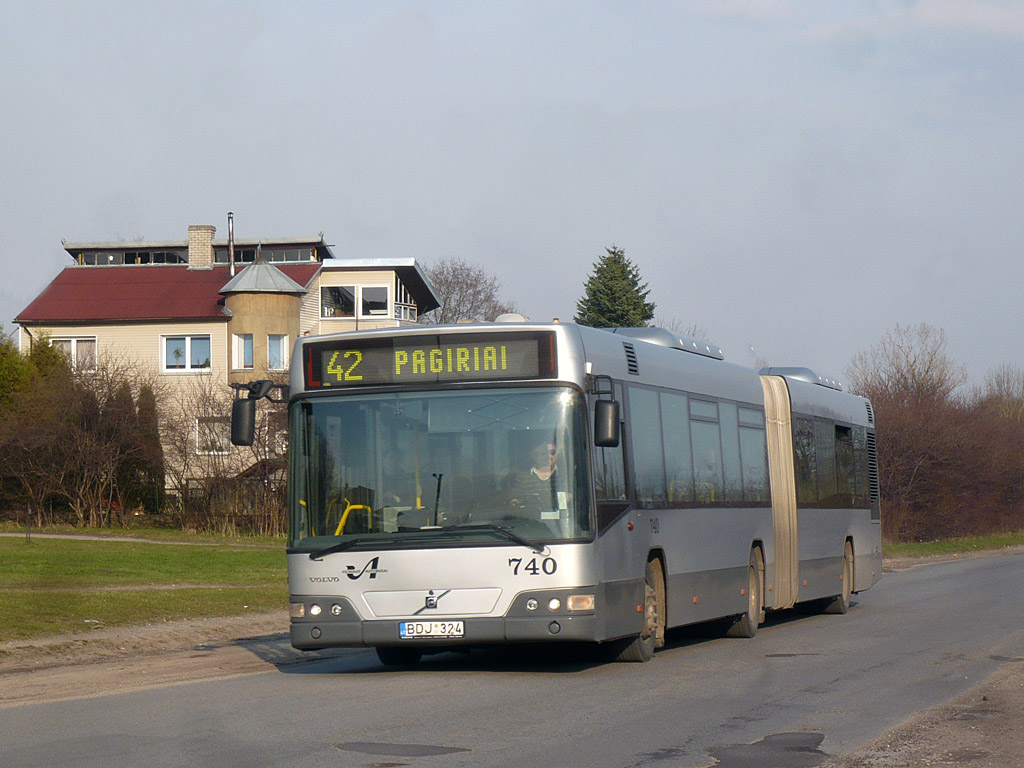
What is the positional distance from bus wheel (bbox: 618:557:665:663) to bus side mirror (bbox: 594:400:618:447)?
2.19 m

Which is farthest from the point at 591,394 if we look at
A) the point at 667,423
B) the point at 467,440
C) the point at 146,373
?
the point at 146,373

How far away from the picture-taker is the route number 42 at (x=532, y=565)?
11836 millimetres

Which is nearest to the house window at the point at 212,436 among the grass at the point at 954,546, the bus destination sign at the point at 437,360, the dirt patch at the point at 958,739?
the grass at the point at 954,546

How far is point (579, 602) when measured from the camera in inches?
466

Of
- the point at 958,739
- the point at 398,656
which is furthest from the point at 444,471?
the point at 958,739

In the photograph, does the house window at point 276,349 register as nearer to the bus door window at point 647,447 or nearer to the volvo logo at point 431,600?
the bus door window at point 647,447

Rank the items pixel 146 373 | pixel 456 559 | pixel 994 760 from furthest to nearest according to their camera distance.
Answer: pixel 146 373
pixel 456 559
pixel 994 760

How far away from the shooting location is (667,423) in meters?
14.8

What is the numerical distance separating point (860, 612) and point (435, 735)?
45.5 ft

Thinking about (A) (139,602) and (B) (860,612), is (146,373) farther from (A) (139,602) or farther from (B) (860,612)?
(B) (860,612)

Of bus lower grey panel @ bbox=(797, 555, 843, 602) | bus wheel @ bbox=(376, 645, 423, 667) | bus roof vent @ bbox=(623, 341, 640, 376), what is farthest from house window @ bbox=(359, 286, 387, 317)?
bus wheel @ bbox=(376, 645, 423, 667)

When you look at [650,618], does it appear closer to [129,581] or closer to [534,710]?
[534,710]

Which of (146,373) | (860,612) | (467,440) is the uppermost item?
(146,373)

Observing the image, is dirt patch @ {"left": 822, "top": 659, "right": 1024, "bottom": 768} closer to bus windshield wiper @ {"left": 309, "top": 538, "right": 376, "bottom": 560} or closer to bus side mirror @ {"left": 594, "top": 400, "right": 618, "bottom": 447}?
bus side mirror @ {"left": 594, "top": 400, "right": 618, "bottom": 447}
